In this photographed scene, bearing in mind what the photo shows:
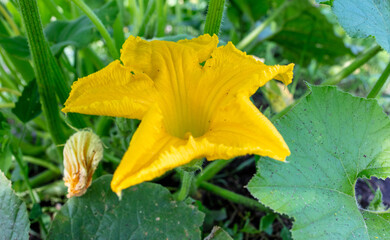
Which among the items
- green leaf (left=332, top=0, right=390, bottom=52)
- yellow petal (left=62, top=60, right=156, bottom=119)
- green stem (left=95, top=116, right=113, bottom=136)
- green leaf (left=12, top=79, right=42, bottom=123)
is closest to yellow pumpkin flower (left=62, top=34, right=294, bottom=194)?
yellow petal (left=62, top=60, right=156, bottom=119)

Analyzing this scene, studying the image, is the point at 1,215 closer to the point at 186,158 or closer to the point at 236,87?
the point at 186,158

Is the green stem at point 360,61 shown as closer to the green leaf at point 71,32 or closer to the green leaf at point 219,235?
the green leaf at point 219,235

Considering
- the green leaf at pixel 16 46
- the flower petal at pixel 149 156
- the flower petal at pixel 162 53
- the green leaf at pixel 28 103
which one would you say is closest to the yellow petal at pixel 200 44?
the flower petal at pixel 162 53

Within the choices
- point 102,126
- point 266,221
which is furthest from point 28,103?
point 266,221

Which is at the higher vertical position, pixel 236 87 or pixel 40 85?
pixel 236 87

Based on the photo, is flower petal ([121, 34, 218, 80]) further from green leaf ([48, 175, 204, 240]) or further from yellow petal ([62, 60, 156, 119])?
green leaf ([48, 175, 204, 240])

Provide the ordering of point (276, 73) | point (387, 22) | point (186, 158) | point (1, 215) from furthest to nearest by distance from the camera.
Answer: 1. point (387, 22)
2. point (1, 215)
3. point (276, 73)
4. point (186, 158)

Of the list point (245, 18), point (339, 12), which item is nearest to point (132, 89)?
point (339, 12)
